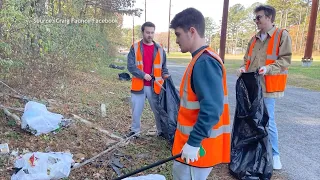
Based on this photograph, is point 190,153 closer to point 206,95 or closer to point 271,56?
point 206,95

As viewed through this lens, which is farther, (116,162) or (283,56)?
(116,162)

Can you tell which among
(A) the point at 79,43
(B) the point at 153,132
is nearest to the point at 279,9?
(A) the point at 79,43

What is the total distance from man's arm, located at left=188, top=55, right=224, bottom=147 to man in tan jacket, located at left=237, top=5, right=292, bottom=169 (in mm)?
1529

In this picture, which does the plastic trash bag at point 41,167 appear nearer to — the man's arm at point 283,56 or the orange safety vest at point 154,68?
the orange safety vest at point 154,68

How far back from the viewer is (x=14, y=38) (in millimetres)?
4629

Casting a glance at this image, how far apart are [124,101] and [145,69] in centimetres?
298

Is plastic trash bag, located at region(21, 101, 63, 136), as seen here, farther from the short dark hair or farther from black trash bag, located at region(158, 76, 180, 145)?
the short dark hair

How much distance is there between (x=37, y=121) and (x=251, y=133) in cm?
286

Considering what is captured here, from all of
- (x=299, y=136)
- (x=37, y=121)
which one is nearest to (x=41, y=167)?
(x=37, y=121)

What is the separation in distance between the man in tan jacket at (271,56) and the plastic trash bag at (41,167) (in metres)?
2.23

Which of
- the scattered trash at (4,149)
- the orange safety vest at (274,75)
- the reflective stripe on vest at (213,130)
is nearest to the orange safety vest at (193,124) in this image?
the reflective stripe on vest at (213,130)

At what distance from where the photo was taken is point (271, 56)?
3107 millimetres

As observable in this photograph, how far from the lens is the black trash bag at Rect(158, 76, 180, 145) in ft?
12.2

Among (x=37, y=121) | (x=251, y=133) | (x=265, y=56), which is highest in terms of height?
(x=265, y=56)
